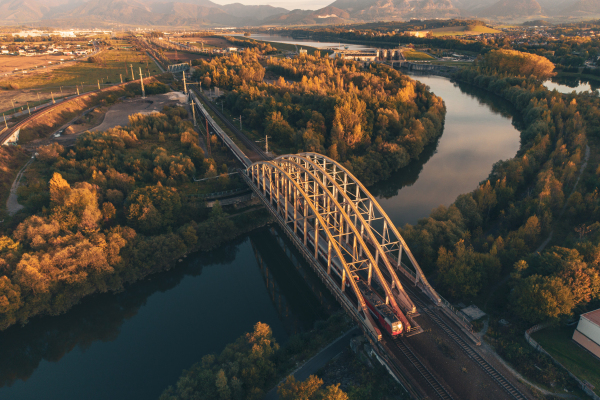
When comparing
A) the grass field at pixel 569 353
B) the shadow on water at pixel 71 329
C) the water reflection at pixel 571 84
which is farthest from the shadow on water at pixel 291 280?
the water reflection at pixel 571 84

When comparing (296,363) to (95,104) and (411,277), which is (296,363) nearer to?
(411,277)

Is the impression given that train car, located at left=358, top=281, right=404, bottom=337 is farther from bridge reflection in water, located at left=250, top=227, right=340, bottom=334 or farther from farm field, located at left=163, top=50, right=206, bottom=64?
farm field, located at left=163, top=50, right=206, bottom=64

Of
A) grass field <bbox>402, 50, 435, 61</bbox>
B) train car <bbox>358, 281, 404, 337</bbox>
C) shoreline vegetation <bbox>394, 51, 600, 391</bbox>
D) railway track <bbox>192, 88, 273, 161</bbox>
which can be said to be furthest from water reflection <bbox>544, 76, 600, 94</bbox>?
train car <bbox>358, 281, 404, 337</bbox>

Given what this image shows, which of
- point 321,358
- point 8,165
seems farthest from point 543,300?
point 8,165

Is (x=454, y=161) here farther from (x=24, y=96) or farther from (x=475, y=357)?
(x=24, y=96)

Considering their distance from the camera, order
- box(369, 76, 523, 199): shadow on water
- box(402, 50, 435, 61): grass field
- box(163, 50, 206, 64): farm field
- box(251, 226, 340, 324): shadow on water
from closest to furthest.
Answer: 1. box(251, 226, 340, 324): shadow on water
2. box(369, 76, 523, 199): shadow on water
3. box(163, 50, 206, 64): farm field
4. box(402, 50, 435, 61): grass field

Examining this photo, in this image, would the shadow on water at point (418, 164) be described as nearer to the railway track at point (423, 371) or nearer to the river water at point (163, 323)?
the river water at point (163, 323)

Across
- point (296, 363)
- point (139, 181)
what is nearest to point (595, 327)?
point (296, 363)

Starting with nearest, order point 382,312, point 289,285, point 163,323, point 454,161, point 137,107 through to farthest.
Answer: point 382,312 < point 163,323 < point 289,285 < point 454,161 < point 137,107
